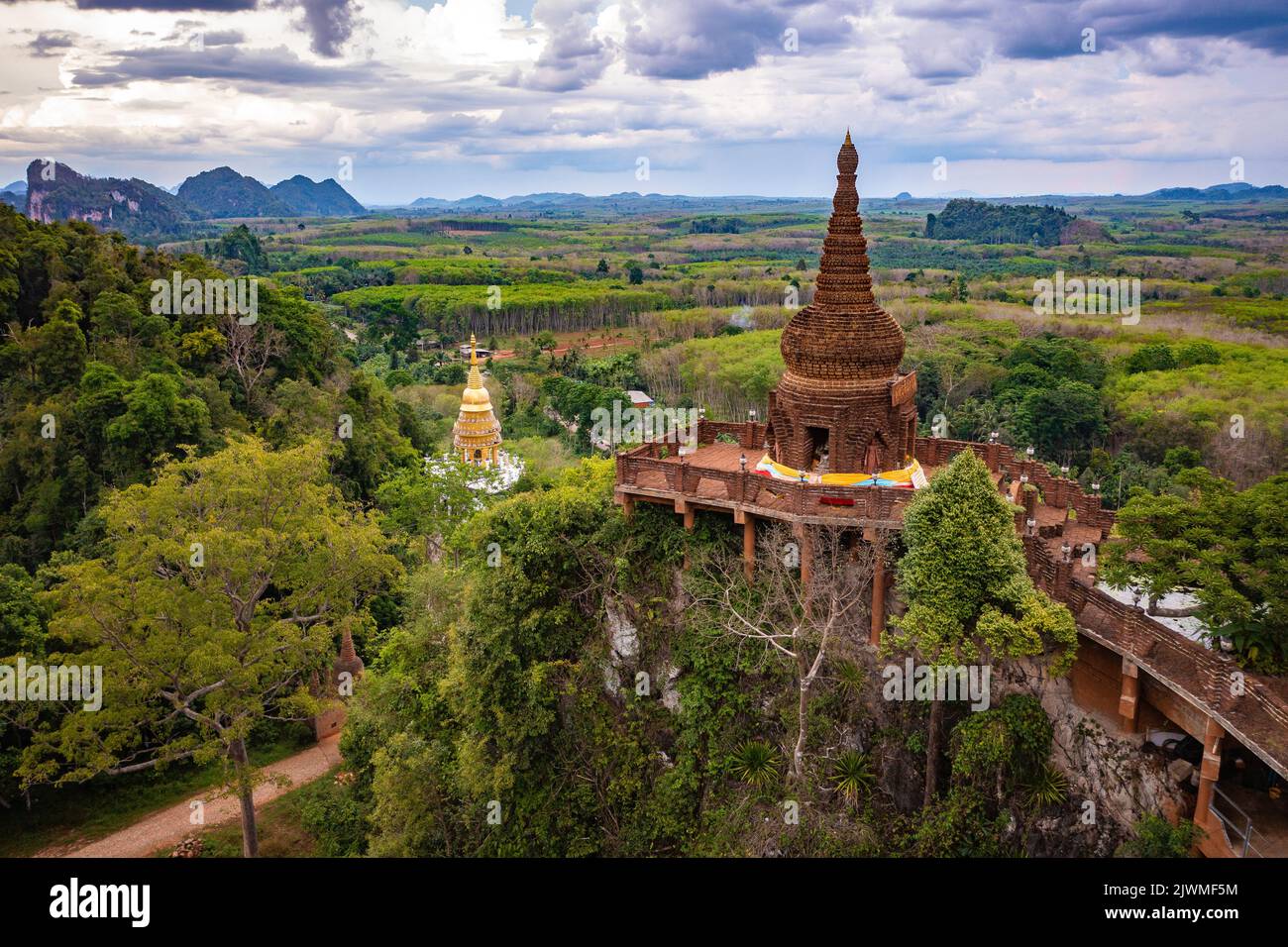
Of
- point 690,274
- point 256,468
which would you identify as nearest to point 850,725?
point 256,468

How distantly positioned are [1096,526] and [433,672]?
17.4 meters

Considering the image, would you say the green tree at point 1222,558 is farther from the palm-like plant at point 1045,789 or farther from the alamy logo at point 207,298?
the alamy logo at point 207,298

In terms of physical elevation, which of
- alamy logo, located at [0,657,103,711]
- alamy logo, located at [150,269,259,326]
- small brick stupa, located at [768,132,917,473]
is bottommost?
alamy logo, located at [0,657,103,711]

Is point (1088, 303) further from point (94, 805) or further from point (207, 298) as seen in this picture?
point (94, 805)

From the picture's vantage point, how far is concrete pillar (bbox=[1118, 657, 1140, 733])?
16.7 m

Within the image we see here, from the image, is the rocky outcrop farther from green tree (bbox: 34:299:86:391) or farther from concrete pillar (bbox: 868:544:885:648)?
green tree (bbox: 34:299:86:391)

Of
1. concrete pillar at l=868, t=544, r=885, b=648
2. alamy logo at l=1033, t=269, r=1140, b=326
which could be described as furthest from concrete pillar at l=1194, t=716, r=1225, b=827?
alamy logo at l=1033, t=269, r=1140, b=326

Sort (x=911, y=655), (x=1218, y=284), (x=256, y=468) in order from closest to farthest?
(x=911, y=655) → (x=256, y=468) → (x=1218, y=284)

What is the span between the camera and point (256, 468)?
28.9 meters

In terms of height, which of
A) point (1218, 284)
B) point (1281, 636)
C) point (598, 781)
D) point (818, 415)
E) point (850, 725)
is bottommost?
point (598, 781)

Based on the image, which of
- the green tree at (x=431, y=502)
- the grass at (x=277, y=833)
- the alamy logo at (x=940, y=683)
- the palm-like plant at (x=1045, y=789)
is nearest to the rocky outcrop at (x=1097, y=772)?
the palm-like plant at (x=1045, y=789)

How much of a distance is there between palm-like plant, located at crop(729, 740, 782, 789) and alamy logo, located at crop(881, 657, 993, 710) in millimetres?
2704

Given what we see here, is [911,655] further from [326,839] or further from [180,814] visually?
[180,814]

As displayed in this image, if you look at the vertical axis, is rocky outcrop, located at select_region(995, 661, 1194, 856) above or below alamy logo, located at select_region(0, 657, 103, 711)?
above
